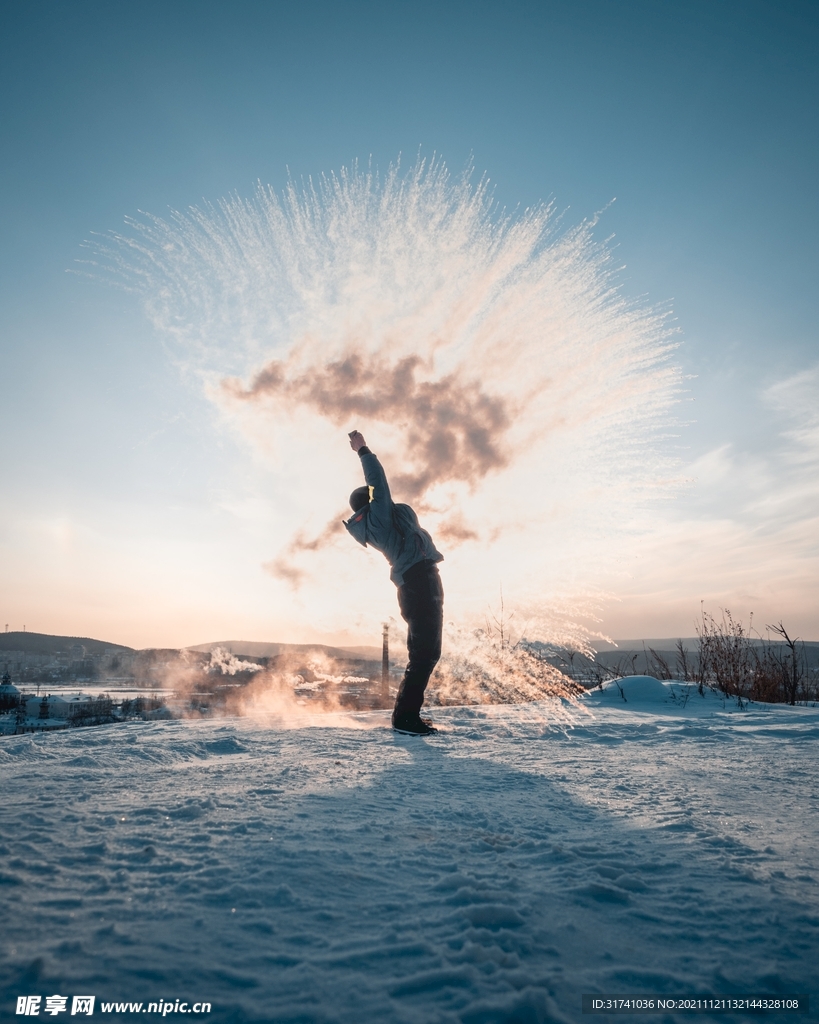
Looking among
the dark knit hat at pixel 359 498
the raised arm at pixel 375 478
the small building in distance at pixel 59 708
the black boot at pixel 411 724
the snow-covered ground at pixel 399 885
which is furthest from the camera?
the small building in distance at pixel 59 708

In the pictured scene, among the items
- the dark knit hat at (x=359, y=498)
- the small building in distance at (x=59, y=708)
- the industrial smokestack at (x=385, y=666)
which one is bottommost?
the small building in distance at (x=59, y=708)

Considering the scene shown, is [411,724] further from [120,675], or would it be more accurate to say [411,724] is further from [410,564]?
[120,675]

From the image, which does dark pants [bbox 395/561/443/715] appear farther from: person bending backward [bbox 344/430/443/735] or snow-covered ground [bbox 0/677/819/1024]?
snow-covered ground [bbox 0/677/819/1024]

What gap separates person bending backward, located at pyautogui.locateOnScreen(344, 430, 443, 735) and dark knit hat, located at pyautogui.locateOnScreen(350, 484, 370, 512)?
0.09 m

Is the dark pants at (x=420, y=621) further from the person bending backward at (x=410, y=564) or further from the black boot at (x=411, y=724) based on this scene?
the black boot at (x=411, y=724)

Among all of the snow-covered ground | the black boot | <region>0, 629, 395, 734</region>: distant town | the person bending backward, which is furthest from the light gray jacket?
<region>0, 629, 395, 734</region>: distant town

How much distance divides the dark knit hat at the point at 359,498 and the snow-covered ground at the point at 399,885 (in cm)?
236

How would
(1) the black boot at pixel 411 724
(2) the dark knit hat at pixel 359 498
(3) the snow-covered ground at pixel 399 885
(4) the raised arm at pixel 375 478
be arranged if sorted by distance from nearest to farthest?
(3) the snow-covered ground at pixel 399 885 → (1) the black boot at pixel 411 724 → (4) the raised arm at pixel 375 478 → (2) the dark knit hat at pixel 359 498

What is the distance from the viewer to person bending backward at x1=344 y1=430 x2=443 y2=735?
399cm

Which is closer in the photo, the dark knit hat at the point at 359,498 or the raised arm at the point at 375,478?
the raised arm at the point at 375,478

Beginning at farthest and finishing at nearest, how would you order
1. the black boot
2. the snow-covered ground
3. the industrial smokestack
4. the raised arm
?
the industrial smokestack
the raised arm
the black boot
the snow-covered ground

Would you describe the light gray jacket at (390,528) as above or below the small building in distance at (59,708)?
above

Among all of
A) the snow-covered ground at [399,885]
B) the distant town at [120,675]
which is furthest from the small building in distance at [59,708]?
the snow-covered ground at [399,885]

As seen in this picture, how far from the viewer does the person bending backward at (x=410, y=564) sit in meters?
3.99
